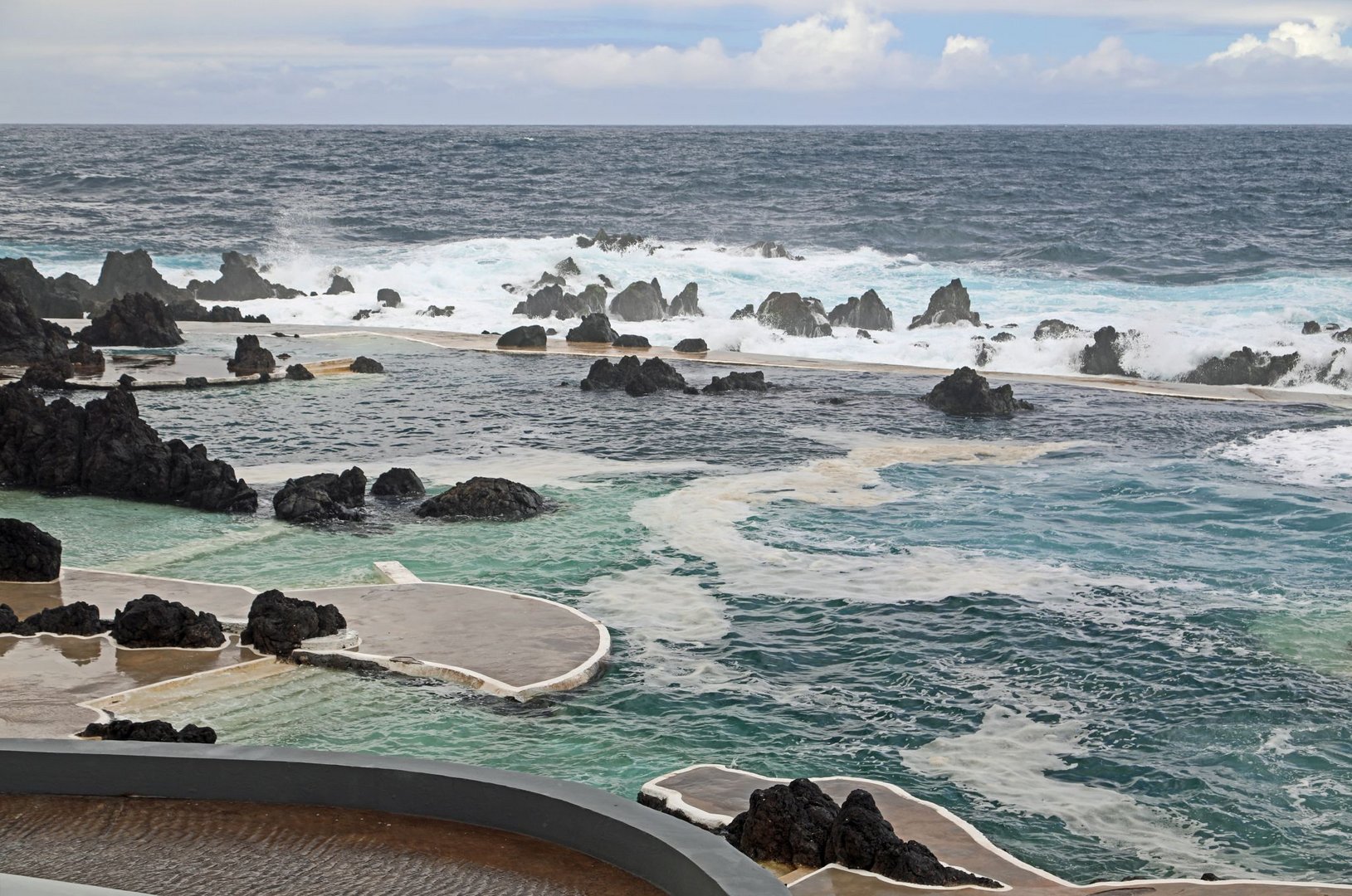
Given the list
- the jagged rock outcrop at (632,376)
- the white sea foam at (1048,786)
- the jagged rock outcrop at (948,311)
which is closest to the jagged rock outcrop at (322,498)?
the white sea foam at (1048,786)

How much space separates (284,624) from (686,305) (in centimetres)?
3394

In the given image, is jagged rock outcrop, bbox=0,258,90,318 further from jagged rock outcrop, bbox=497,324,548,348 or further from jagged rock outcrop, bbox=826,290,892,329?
jagged rock outcrop, bbox=826,290,892,329

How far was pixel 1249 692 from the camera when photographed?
12930 mm

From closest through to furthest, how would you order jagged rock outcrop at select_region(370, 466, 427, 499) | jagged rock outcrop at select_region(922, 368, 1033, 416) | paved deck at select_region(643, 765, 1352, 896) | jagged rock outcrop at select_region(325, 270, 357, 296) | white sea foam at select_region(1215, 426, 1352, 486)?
1. paved deck at select_region(643, 765, 1352, 896)
2. jagged rock outcrop at select_region(370, 466, 427, 499)
3. white sea foam at select_region(1215, 426, 1352, 486)
4. jagged rock outcrop at select_region(922, 368, 1033, 416)
5. jagged rock outcrop at select_region(325, 270, 357, 296)

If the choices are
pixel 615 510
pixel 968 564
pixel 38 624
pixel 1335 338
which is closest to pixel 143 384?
pixel 615 510

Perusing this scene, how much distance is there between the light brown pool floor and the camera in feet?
20.8

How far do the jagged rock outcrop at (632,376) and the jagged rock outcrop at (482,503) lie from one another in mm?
10322

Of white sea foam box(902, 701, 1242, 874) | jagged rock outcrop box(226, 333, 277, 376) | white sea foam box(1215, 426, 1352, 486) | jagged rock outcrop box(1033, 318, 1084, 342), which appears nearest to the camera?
white sea foam box(902, 701, 1242, 874)

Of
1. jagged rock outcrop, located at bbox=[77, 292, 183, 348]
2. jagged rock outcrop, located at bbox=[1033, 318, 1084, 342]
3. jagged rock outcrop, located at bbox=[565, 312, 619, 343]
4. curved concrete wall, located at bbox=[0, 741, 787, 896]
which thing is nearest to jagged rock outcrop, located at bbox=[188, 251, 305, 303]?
jagged rock outcrop, located at bbox=[77, 292, 183, 348]

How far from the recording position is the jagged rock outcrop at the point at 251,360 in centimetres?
2961

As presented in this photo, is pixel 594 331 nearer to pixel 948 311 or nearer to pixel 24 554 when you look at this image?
pixel 948 311

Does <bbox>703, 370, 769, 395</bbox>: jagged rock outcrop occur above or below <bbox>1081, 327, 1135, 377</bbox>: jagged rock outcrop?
below

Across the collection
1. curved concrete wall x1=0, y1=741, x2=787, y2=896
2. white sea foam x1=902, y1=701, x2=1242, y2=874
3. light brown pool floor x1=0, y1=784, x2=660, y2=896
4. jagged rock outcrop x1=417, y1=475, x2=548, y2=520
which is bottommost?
white sea foam x1=902, y1=701, x2=1242, y2=874

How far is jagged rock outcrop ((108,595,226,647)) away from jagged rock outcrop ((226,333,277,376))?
17.0 m
